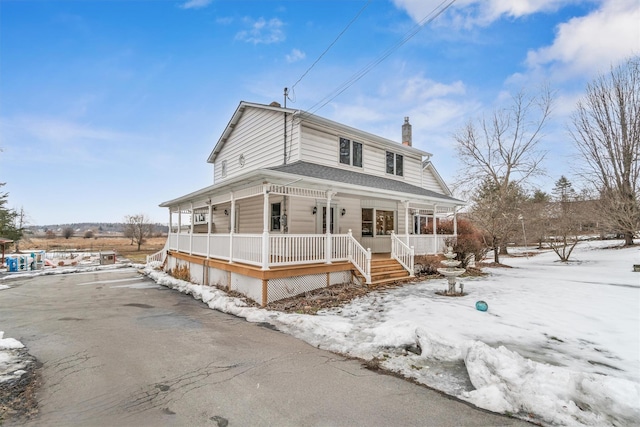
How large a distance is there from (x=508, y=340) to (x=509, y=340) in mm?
18

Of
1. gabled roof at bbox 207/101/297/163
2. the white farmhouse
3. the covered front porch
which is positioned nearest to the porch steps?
the white farmhouse

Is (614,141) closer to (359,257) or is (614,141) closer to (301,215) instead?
(359,257)

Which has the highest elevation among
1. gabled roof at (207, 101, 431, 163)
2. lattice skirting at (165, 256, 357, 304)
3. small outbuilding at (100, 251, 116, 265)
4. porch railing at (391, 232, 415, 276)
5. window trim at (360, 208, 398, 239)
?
gabled roof at (207, 101, 431, 163)

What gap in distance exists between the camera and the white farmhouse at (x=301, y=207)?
28.5 feet

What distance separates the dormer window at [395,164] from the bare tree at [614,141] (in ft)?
26.3

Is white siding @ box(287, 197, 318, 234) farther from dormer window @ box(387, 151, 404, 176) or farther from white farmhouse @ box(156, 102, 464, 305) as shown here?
dormer window @ box(387, 151, 404, 176)

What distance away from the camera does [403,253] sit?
39.1 ft

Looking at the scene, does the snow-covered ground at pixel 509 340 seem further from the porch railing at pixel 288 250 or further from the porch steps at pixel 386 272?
the porch railing at pixel 288 250

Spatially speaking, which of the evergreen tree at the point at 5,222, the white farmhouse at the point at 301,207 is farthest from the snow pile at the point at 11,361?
the evergreen tree at the point at 5,222

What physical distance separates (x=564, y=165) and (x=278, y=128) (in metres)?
14.9

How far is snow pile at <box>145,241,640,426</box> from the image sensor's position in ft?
10.6

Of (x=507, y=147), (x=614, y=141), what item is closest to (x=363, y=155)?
(x=614, y=141)

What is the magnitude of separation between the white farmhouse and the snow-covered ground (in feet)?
4.52

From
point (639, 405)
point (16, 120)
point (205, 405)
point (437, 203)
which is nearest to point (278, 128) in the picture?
point (437, 203)
